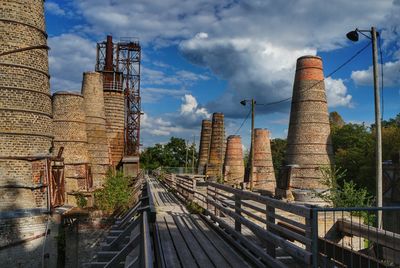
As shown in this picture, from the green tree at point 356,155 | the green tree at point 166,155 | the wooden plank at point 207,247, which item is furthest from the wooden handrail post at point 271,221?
the green tree at point 166,155

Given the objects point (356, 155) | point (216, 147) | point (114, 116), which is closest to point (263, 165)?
point (216, 147)

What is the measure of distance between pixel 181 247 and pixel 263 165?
23.0m

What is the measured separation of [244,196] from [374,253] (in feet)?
8.25

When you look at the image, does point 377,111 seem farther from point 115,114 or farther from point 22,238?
point 115,114

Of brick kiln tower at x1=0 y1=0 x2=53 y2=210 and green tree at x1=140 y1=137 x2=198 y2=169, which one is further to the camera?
green tree at x1=140 y1=137 x2=198 y2=169

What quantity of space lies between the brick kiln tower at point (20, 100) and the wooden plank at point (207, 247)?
22.9ft

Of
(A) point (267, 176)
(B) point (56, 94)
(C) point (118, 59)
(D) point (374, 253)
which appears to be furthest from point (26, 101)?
(C) point (118, 59)

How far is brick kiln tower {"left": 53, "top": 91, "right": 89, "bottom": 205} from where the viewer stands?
20.9m

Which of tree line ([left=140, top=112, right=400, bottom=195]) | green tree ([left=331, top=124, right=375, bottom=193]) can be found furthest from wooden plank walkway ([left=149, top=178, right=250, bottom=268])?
green tree ([left=331, top=124, right=375, bottom=193])

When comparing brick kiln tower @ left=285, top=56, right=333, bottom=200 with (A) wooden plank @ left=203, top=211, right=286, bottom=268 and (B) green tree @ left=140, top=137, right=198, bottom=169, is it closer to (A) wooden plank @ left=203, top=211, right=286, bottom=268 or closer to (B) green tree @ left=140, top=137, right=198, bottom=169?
(A) wooden plank @ left=203, top=211, right=286, bottom=268

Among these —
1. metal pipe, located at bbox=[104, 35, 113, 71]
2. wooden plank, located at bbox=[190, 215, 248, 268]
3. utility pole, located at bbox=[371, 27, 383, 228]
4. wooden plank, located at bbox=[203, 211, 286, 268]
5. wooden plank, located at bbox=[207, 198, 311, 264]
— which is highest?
metal pipe, located at bbox=[104, 35, 113, 71]

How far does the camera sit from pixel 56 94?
21.4 metres

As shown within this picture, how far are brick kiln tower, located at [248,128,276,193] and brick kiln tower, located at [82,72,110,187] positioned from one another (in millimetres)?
10955

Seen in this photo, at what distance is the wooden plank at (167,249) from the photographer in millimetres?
5525
